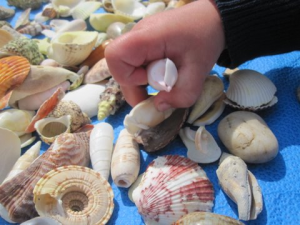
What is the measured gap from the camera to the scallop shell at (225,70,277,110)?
80 centimetres

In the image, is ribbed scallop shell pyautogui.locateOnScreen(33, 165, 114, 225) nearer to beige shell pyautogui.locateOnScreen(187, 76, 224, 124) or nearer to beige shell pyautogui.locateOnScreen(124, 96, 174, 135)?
beige shell pyautogui.locateOnScreen(124, 96, 174, 135)

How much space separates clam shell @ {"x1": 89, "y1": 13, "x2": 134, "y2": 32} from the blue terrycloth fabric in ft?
1.60

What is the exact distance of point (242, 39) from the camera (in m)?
0.79

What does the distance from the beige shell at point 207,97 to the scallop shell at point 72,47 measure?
0.45m

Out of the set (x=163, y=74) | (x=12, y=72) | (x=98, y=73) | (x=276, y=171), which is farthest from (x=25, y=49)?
(x=276, y=171)

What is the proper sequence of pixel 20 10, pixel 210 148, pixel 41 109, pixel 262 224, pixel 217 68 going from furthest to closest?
pixel 20 10 < pixel 217 68 < pixel 41 109 < pixel 210 148 < pixel 262 224

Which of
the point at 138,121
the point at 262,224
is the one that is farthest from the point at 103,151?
the point at 262,224

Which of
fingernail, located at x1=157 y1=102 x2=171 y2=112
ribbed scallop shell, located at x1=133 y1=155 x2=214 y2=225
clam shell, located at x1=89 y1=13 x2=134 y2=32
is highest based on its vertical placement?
fingernail, located at x1=157 y1=102 x2=171 y2=112

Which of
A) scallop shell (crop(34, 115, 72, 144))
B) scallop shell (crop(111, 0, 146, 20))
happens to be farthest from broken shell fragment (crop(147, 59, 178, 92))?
scallop shell (crop(111, 0, 146, 20))

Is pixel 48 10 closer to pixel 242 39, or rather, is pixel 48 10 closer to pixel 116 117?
pixel 116 117

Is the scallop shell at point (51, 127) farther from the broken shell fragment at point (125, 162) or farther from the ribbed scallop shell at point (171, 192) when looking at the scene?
the ribbed scallop shell at point (171, 192)

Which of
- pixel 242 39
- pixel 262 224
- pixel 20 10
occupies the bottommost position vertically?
pixel 262 224

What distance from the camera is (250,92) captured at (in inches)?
31.9

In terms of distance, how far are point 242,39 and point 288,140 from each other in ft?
0.89
